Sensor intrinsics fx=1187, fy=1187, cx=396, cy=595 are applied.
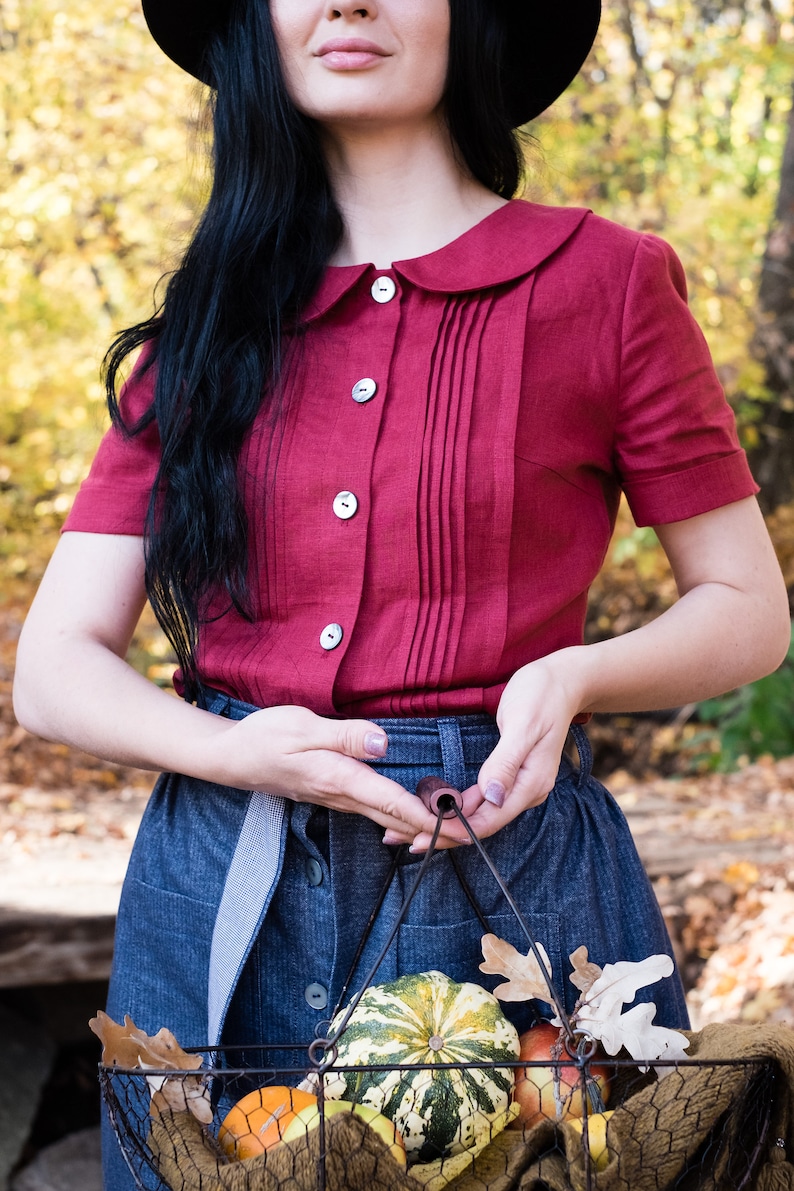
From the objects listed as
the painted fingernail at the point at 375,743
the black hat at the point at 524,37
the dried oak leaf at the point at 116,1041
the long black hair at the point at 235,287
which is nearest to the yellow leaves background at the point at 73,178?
the black hat at the point at 524,37

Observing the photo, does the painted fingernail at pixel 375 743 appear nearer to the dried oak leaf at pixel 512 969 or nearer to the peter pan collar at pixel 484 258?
the dried oak leaf at pixel 512 969

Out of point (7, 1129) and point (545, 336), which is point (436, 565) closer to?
point (545, 336)

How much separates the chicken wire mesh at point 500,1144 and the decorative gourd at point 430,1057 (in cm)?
1

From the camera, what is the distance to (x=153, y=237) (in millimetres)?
6254

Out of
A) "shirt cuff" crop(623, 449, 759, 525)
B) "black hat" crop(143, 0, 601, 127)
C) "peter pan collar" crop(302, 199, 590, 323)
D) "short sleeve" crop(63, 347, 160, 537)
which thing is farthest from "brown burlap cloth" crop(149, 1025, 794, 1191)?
"black hat" crop(143, 0, 601, 127)

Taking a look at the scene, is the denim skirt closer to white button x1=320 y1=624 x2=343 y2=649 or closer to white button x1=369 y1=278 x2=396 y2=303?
white button x1=320 y1=624 x2=343 y2=649

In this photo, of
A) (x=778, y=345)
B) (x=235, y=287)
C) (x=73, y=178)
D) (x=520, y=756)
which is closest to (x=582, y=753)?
(x=520, y=756)

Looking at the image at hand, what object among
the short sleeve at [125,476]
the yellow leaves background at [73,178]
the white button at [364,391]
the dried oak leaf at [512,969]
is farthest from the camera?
the yellow leaves background at [73,178]

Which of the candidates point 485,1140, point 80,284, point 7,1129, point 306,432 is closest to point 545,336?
point 306,432

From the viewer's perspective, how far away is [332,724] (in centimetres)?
124

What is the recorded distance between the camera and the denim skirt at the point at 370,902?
1.34 metres

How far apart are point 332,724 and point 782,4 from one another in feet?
28.9

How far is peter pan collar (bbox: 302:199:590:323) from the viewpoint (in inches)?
57.9

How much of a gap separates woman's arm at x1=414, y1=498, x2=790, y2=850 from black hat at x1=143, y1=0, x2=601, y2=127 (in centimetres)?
75
